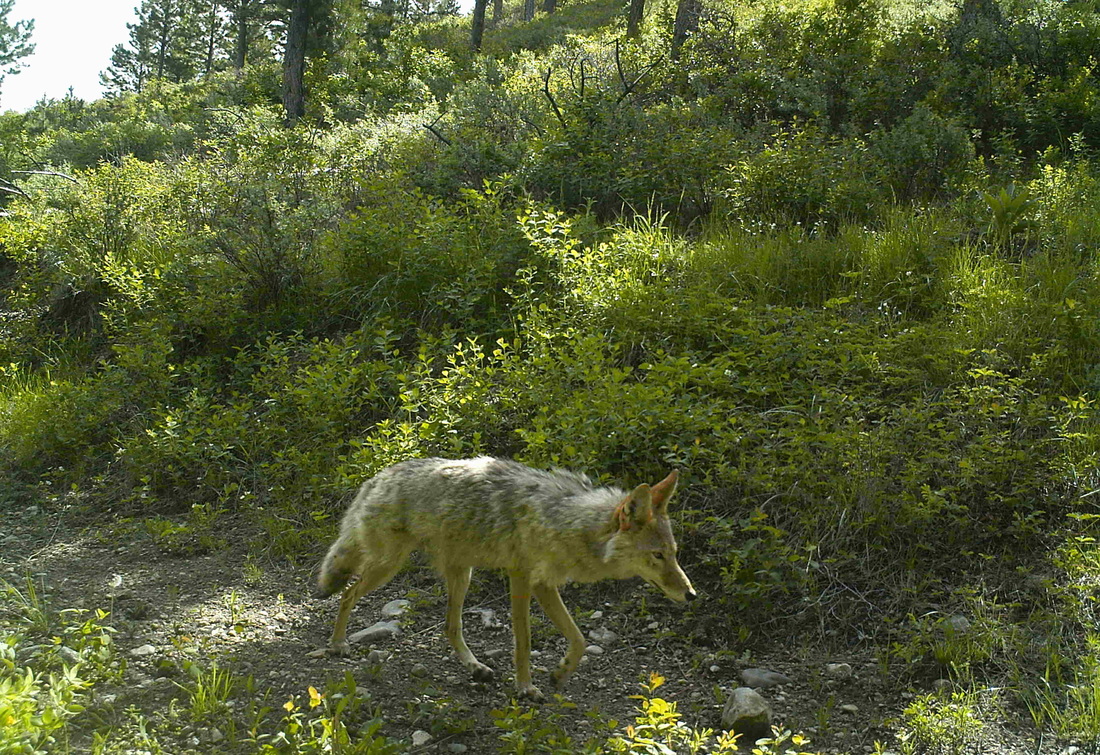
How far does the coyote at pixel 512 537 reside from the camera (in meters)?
4.37

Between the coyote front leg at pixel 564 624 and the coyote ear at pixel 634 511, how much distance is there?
59 cm

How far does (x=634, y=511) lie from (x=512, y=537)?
28.8 inches

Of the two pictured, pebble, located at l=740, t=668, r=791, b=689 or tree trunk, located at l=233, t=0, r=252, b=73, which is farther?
tree trunk, located at l=233, t=0, r=252, b=73

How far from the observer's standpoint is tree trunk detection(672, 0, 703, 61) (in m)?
15.4

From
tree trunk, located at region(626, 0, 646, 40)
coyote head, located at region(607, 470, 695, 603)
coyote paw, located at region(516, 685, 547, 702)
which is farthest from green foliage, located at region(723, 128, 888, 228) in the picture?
tree trunk, located at region(626, 0, 646, 40)

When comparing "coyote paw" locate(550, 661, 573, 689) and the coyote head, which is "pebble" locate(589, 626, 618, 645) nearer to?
"coyote paw" locate(550, 661, 573, 689)

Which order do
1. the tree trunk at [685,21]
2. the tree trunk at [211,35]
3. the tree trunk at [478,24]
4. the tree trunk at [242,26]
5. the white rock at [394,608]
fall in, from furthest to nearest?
the tree trunk at [211,35] < the tree trunk at [242,26] < the tree trunk at [478,24] < the tree trunk at [685,21] < the white rock at [394,608]

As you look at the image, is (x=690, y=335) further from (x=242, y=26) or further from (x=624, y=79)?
(x=242, y=26)

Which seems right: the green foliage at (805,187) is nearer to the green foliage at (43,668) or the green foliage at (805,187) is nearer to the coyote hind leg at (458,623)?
the coyote hind leg at (458,623)

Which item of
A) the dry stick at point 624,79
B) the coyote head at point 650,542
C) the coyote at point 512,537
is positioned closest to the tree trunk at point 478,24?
the dry stick at point 624,79

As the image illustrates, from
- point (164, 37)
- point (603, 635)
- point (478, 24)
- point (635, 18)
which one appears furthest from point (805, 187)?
point (164, 37)

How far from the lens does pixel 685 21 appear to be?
1549 cm

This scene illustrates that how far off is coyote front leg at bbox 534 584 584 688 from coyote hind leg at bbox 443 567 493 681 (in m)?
0.49

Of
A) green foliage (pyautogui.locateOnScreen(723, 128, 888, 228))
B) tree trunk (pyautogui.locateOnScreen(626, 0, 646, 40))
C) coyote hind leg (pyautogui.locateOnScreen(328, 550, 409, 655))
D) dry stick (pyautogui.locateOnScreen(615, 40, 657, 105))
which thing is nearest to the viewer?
coyote hind leg (pyautogui.locateOnScreen(328, 550, 409, 655))
